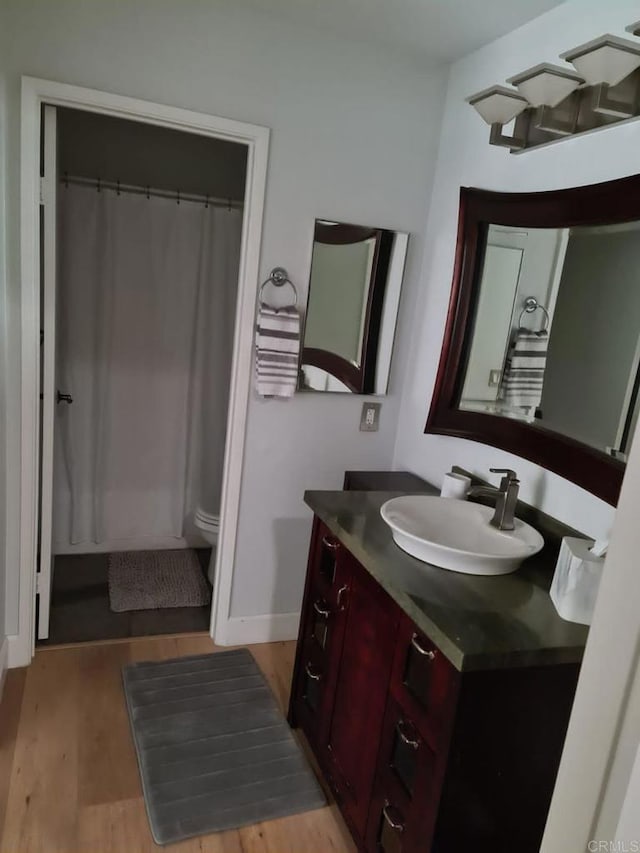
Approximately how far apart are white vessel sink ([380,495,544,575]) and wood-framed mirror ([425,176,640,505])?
25 centimetres

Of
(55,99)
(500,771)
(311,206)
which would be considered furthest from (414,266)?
(500,771)

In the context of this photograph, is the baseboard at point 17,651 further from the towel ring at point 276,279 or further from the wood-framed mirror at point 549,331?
the wood-framed mirror at point 549,331

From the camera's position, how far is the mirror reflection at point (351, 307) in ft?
8.05

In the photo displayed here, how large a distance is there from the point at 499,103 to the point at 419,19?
60 cm

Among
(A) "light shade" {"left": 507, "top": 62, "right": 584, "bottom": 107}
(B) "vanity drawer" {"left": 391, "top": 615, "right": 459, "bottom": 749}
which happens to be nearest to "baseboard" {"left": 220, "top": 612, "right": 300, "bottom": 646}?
(B) "vanity drawer" {"left": 391, "top": 615, "right": 459, "bottom": 749}

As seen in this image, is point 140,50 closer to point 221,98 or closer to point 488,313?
point 221,98

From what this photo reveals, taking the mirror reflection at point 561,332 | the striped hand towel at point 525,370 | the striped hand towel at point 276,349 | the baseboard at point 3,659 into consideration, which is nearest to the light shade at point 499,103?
the mirror reflection at point 561,332

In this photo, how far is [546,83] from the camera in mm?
1604

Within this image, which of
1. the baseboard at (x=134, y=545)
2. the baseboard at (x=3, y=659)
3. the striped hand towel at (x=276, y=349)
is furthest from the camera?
the baseboard at (x=134, y=545)

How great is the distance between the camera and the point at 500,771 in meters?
1.40

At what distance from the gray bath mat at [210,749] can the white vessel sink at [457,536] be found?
0.98m

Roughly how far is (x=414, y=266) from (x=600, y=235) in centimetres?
97

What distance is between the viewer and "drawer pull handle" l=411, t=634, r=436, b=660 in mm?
1396

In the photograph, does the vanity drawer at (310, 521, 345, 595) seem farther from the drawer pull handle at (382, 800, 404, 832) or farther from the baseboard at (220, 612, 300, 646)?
the baseboard at (220, 612, 300, 646)
